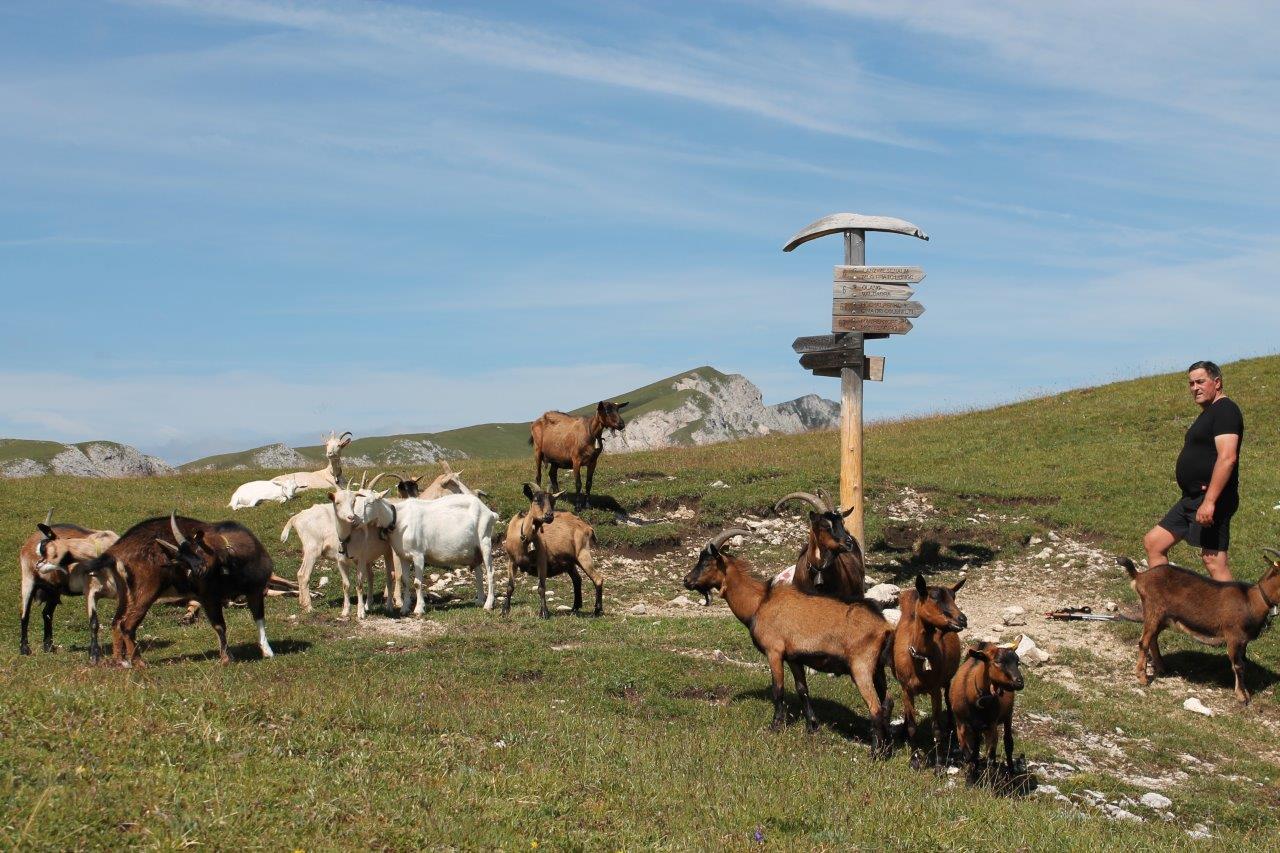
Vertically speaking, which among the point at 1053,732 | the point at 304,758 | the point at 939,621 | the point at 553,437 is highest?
the point at 553,437

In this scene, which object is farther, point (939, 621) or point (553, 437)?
point (553, 437)

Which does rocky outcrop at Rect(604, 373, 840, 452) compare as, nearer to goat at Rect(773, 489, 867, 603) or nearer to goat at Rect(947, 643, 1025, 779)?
goat at Rect(773, 489, 867, 603)

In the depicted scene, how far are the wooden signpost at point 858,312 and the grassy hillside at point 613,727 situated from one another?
1914 millimetres

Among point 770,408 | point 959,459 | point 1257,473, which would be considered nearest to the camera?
point 1257,473

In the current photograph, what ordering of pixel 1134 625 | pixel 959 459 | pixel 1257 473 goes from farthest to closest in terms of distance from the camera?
pixel 959 459
pixel 1257 473
pixel 1134 625

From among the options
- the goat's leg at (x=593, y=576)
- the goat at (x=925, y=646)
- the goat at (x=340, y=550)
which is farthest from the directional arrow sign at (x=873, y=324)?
the goat at (x=925, y=646)

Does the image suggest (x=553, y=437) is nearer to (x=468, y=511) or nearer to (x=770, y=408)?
(x=468, y=511)

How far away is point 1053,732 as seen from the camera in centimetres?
1007

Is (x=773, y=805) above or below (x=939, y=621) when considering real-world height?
below

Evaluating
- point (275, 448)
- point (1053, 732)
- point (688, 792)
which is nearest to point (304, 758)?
point (688, 792)

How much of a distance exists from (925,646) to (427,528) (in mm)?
8352

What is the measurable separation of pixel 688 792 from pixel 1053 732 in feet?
14.7

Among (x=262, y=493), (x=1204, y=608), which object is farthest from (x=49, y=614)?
(x=1204, y=608)

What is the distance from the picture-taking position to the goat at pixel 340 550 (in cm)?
1484
